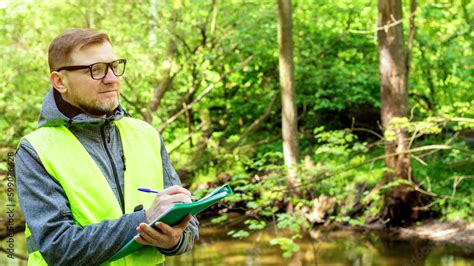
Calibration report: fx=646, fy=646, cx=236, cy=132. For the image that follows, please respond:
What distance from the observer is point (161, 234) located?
1821 mm

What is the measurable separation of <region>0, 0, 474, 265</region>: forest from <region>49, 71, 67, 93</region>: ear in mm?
5119

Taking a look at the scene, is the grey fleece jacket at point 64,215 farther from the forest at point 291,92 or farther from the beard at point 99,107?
the forest at point 291,92

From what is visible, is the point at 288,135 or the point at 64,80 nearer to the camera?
the point at 64,80

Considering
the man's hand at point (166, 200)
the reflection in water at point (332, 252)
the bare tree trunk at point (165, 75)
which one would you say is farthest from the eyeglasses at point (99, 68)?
the bare tree trunk at point (165, 75)

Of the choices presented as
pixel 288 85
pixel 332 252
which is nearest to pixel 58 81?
pixel 332 252

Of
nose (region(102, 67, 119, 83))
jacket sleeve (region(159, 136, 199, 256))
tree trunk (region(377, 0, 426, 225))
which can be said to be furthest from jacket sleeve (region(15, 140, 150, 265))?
tree trunk (region(377, 0, 426, 225))

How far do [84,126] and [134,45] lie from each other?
29.4 feet

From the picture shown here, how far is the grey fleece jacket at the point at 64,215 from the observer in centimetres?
182

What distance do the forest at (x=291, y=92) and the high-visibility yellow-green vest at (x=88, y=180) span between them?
16.5 ft

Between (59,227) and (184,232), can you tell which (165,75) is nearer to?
(184,232)

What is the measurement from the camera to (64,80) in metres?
2.04

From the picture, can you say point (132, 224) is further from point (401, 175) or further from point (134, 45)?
point (134, 45)

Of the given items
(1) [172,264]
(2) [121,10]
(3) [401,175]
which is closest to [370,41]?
(3) [401,175]

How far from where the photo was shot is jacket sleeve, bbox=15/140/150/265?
1816mm
